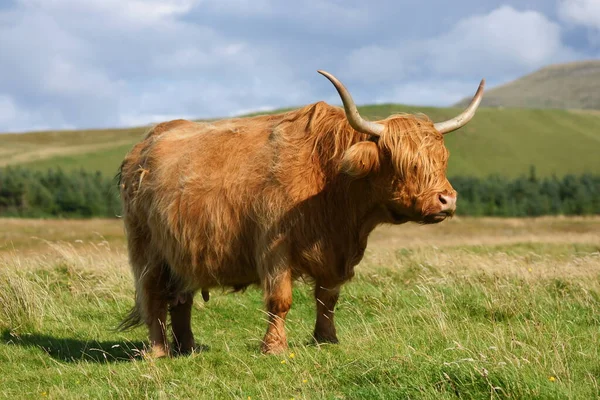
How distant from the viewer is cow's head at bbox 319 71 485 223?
6.18 m

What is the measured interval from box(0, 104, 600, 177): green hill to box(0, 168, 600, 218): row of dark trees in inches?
349

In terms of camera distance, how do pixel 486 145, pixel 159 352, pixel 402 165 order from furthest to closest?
1. pixel 486 145
2. pixel 159 352
3. pixel 402 165

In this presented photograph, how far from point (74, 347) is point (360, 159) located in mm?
4048

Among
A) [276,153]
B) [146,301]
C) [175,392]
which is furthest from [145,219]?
[175,392]

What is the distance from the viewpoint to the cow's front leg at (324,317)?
7.01 meters

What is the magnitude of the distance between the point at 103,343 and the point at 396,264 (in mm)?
4702

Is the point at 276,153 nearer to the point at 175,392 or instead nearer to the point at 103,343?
the point at 175,392

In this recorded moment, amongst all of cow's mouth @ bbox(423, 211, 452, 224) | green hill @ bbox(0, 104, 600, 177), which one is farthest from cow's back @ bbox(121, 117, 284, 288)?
green hill @ bbox(0, 104, 600, 177)

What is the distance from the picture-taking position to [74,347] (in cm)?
820

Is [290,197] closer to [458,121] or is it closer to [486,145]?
[458,121]

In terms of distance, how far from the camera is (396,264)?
1129cm

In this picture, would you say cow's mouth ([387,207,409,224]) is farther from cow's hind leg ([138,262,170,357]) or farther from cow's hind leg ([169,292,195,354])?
cow's hind leg ([138,262,170,357])

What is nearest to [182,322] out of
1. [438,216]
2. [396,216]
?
[396,216]

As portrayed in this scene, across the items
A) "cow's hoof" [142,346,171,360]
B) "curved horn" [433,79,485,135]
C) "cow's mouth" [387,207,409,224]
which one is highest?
"curved horn" [433,79,485,135]
